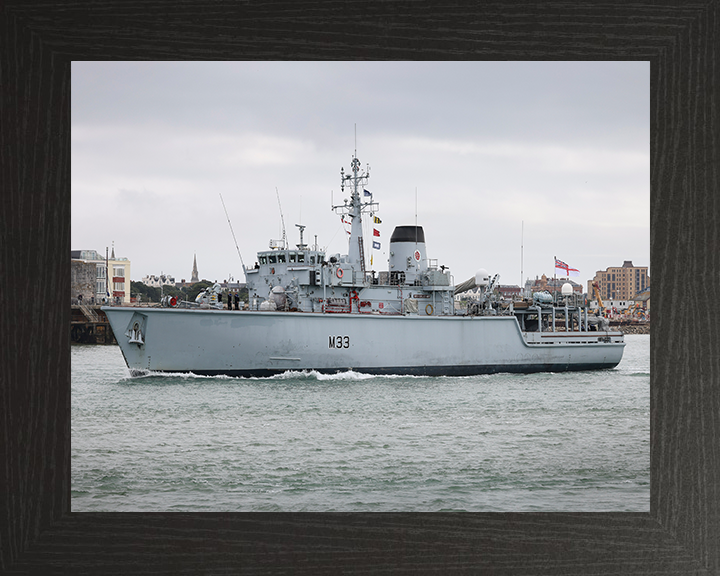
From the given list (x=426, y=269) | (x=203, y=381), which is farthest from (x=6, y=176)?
(x=426, y=269)

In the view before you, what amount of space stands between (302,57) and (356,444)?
775 cm

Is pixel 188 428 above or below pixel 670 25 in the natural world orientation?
below

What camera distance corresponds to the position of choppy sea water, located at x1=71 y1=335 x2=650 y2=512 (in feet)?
20.1

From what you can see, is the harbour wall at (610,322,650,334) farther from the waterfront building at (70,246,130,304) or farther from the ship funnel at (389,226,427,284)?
the ship funnel at (389,226,427,284)

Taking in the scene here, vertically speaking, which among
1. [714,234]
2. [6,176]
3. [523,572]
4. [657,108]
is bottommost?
[523,572]

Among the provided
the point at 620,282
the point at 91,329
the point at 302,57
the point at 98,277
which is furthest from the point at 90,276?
the point at 302,57

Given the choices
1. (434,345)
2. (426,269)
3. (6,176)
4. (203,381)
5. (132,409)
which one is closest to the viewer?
(6,176)

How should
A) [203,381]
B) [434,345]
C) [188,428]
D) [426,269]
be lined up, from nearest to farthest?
[188,428] < [203,381] < [434,345] < [426,269]

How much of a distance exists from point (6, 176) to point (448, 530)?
1.59 meters

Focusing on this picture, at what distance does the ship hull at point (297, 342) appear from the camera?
47.7ft

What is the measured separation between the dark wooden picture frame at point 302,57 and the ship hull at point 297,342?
12414 millimetres

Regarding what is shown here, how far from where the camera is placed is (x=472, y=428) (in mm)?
10914

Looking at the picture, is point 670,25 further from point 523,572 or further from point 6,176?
point 6,176

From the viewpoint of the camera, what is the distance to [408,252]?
18672mm
